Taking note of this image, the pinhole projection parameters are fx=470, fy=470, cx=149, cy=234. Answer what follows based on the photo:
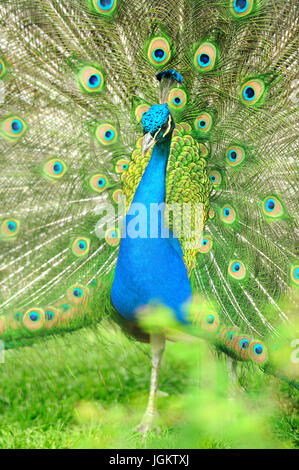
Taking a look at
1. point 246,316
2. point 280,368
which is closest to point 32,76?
point 246,316

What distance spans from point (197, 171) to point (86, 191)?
1.49 feet

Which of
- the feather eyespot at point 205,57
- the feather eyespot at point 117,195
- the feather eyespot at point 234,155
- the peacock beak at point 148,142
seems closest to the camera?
the peacock beak at point 148,142

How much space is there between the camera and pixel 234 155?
183 centimetres

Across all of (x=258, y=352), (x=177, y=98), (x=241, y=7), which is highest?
(x=241, y=7)

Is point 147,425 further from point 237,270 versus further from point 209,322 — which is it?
point 237,270

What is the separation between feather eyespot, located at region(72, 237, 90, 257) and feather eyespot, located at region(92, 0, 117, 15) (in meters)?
0.86

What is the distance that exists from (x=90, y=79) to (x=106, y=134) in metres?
0.22

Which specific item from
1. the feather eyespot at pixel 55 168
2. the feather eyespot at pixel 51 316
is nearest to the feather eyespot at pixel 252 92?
the feather eyespot at pixel 55 168

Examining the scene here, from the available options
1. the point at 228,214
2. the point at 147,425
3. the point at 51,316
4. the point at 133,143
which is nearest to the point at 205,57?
the point at 133,143

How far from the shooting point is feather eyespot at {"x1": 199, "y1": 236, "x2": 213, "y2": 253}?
1908mm

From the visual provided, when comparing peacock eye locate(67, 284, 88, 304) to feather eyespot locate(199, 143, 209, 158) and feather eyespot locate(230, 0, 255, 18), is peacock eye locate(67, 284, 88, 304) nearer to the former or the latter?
feather eyespot locate(199, 143, 209, 158)

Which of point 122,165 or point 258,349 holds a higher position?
point 122,165

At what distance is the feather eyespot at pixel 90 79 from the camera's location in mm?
1788

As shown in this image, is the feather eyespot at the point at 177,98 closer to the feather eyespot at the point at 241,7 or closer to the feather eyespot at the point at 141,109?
the feather eyespot at the point at 141,109
